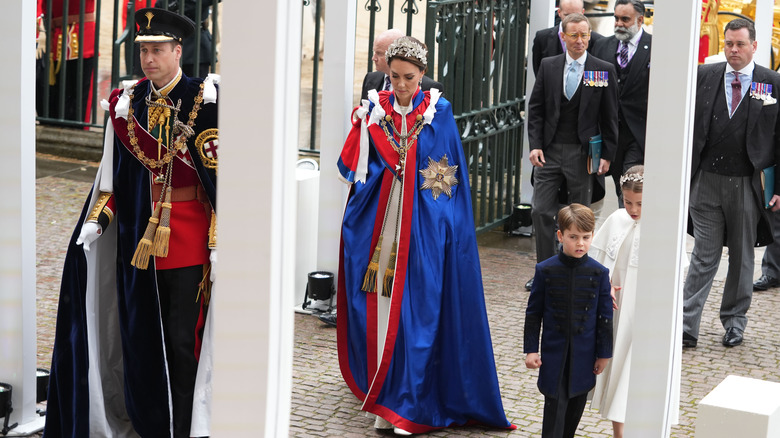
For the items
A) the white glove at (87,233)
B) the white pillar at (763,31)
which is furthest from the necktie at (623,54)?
the white glove at (87,233)

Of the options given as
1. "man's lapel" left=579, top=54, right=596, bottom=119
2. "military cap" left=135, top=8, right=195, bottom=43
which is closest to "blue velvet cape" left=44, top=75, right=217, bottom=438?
"military cap" left=135, top=8, right=195, bottom=43

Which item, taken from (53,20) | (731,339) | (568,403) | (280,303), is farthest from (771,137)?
(53,20)

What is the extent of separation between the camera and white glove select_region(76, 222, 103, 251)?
4.96m

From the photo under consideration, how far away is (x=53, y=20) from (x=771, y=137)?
25.1 ft

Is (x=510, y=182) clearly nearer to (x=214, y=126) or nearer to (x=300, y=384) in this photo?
(x=300, y=384)

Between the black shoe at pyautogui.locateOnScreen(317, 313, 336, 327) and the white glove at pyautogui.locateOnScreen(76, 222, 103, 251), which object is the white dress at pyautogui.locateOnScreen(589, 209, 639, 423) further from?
the black shoe at pyautogui.locateOnScreen(317, 313, 336, 327)

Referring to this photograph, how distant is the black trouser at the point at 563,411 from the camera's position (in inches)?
191

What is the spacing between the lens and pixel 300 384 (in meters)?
6.34

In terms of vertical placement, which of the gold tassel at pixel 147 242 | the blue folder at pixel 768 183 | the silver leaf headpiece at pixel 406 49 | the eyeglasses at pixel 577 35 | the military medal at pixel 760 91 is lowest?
the gold tassel at pixel 147 242

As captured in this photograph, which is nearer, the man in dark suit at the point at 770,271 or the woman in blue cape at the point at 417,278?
A: the woman in blue cape at the point at 417,278

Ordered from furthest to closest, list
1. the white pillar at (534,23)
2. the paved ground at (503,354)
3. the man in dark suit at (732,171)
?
the white pillar at (534,23) < the man in dark suit at (732,171) < the paved ground at (503,354)

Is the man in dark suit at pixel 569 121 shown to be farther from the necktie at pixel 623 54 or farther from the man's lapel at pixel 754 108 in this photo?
the man's lapel at pixel 754 108

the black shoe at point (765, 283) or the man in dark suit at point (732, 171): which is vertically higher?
the man in dark suit at point (732, 171)

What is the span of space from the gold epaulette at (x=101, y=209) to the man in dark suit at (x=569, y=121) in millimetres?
3814
